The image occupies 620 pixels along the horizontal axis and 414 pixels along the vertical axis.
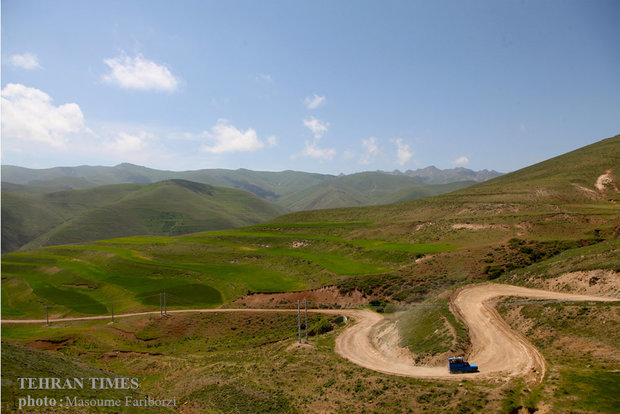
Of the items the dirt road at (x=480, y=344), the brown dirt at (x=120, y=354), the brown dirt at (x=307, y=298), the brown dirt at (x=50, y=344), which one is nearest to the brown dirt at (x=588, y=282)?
the dirt road at (x=480, y=344)

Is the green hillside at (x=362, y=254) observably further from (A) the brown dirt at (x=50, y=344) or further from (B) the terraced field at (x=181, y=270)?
(A) the brown dirt at (x=50, y=344)

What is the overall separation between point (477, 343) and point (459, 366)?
6.24 metres

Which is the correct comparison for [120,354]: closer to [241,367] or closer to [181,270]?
[241,367]

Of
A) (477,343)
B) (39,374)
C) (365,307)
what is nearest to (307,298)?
(365,307)

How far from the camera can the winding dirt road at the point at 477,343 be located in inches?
1131

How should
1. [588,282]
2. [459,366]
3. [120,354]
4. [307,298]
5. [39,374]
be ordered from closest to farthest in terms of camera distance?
[39,374] → [459,366] → [588,282] → [120,354] → [307,298]

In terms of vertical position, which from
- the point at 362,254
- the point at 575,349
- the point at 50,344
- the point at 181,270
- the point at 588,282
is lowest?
the point at 50,344

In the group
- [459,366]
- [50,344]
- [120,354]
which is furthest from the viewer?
[50,344]

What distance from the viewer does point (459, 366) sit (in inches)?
1142

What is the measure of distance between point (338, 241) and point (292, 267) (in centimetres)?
2200

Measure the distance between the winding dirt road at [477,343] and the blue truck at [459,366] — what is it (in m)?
0.69

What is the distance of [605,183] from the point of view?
105 meters

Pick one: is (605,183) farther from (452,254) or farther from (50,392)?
(50,392)

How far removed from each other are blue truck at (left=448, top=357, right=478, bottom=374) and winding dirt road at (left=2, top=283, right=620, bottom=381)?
0.69 metres
